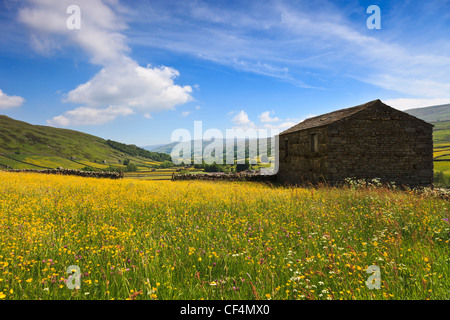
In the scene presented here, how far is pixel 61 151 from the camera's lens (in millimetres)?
143500

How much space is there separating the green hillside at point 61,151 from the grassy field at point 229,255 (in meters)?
103

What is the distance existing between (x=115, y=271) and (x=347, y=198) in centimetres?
734

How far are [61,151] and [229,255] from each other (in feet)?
555

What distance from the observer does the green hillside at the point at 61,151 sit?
352 feet

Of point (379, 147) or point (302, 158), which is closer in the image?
point (379, 147)

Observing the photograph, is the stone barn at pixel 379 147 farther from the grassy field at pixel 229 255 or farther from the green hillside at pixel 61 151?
the green hillside at pixel 61 151

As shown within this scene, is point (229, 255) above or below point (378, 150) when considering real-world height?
below

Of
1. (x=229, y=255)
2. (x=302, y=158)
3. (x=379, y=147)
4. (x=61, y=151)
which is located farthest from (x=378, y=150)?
(x=61, y=151)

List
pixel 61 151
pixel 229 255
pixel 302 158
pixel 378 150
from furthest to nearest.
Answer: pixel 61 151
pixel 302 158
pixel 378 150
pixel 229 255

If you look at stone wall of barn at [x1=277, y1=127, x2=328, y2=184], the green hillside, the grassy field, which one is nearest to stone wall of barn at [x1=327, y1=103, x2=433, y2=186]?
stone wall of barn at [x1=277, y1=127, x2=328, y2=184]

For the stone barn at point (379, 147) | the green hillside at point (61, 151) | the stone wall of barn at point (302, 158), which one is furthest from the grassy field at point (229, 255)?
the green hillside at point (61, 151)

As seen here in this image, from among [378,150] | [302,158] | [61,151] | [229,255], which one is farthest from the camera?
[61,151]

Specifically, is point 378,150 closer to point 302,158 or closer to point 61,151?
point 302,158
